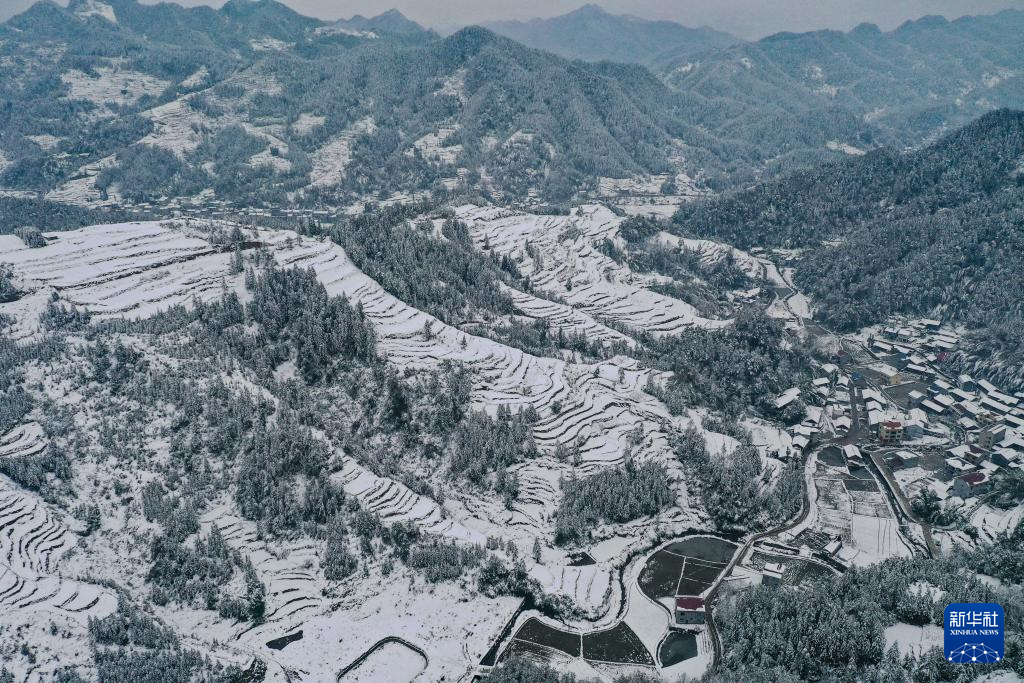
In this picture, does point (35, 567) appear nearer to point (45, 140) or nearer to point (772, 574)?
point (772, 574)

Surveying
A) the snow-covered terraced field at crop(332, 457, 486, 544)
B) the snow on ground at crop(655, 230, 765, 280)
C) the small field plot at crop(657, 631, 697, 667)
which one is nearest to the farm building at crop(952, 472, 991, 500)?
the small field plot at crop(657, 631, 697, 667)

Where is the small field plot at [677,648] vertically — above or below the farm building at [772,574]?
below

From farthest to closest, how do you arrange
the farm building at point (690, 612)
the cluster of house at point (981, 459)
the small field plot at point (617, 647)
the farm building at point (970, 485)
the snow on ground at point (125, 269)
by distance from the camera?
the snow on ground at point (125, 269) → the cluster of house at point (981, 459) → the farm building at point (970, 485) → the farm building at point (690, 612) → the small field plot at point (617, 647)

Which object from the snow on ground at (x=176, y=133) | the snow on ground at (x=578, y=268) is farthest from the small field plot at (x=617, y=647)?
the snow on ground at (x=176, y=133)

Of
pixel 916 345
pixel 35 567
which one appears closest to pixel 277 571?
pixel 35 567

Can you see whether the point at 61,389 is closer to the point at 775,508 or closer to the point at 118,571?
the point at 118,571

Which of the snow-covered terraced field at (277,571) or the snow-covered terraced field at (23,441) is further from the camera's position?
the snow-covered terraced field at (23,441)

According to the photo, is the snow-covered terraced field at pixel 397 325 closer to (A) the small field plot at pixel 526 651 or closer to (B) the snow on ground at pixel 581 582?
(B) the snow on ground at pixel 581 582
